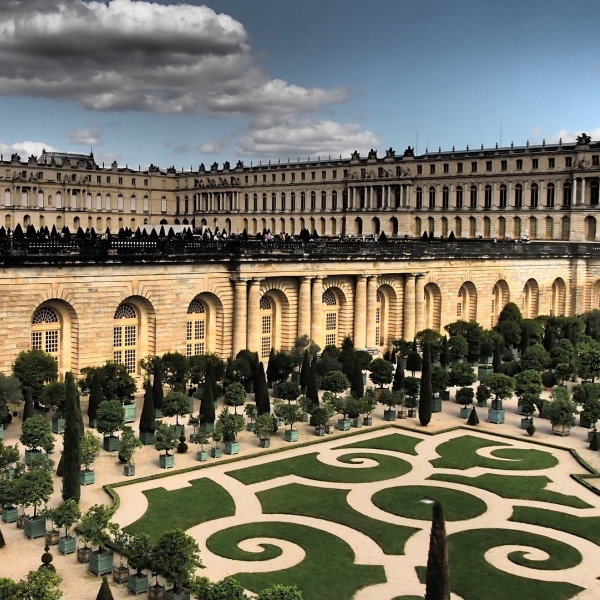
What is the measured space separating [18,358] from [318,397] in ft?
44.3

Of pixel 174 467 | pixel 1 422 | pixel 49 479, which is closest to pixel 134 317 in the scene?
pixel 1 422

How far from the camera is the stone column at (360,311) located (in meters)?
51.8

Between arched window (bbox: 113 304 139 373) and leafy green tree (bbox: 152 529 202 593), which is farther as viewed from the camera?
arched window (bbox: 113 304 139 373)

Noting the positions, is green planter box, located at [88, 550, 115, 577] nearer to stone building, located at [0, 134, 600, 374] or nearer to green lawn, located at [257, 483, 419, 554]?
green lawn, located at [257, 483, 419, 554]

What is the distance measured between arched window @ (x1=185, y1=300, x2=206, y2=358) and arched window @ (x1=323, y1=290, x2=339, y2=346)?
8952 mm

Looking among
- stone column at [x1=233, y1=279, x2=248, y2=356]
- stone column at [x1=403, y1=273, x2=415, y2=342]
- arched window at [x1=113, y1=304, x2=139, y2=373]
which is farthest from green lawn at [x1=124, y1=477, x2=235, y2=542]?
stone column at [x1=403, y1=273, x2=415, y2=342]

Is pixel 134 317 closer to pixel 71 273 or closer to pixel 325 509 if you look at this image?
pixel 71 273

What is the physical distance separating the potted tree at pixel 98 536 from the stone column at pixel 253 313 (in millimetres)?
25454

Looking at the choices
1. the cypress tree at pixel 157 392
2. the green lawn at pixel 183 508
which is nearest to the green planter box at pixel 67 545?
the green lawn at pixel 183 508

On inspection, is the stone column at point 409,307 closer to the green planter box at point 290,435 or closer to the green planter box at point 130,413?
the green planter box at point 290,435

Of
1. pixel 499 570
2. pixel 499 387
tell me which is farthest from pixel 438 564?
pixel 499 387

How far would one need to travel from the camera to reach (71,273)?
38.3 m

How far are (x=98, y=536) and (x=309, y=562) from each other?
5.20 m

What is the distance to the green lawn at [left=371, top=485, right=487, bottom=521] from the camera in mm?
25172
